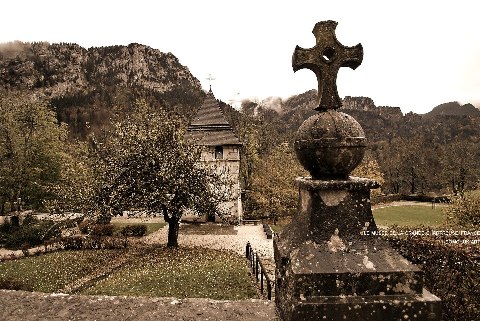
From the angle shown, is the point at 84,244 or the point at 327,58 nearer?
the point at 327,58

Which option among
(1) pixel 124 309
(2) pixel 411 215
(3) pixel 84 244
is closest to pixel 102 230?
(3) pixel 84 244

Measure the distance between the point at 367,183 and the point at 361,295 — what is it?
29.4 inches

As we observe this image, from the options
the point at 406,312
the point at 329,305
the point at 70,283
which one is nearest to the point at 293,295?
the point at 329,305

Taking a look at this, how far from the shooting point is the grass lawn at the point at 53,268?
41.5ft

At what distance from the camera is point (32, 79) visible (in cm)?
15425

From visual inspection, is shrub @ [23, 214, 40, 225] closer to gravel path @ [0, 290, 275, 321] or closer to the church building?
the church building

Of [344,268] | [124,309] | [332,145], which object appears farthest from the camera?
[124,309]

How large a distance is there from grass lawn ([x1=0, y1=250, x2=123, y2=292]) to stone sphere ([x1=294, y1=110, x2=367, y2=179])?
40.5 feet

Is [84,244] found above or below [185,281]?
below

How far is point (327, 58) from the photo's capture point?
105 inches

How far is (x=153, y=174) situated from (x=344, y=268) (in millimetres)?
15333

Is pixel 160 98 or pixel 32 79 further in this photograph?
pixel 32 79

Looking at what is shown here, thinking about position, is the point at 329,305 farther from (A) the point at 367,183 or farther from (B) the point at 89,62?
(B) the point at 89,62

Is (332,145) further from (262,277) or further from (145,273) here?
(145,273)
